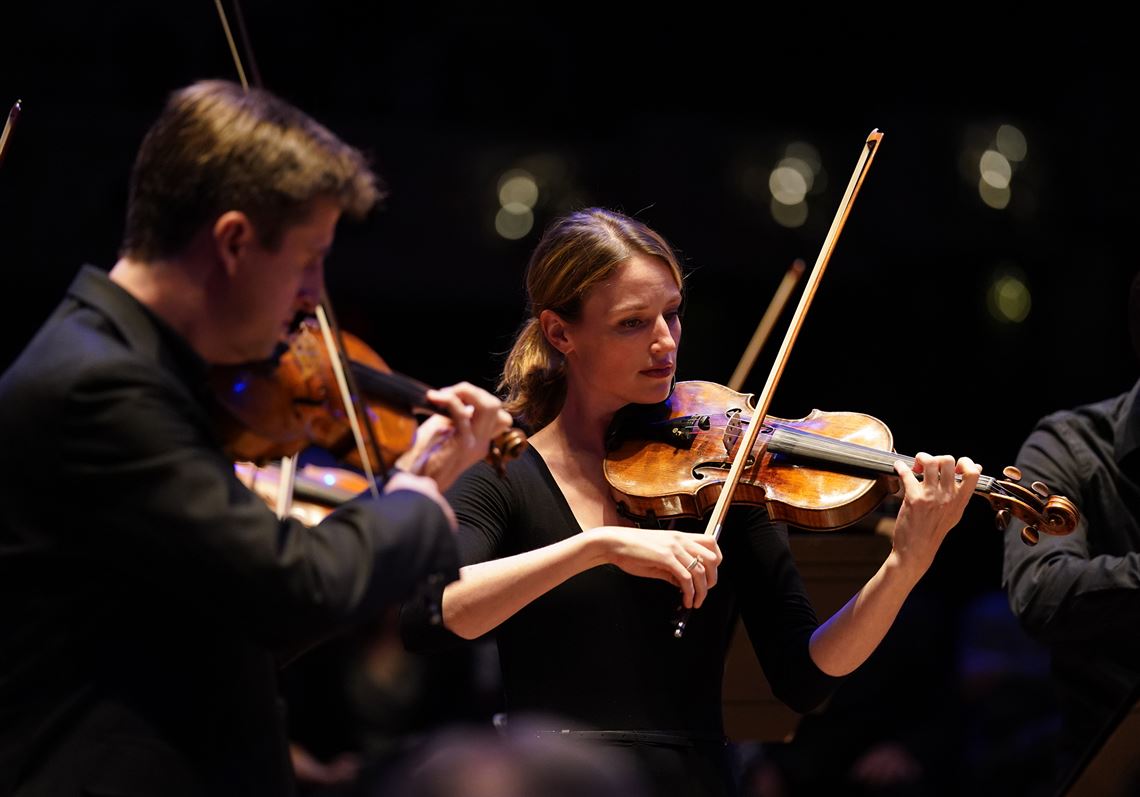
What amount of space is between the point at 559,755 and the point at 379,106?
22.0ft

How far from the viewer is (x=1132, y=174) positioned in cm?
692

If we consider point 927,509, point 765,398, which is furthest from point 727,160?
point 927,509

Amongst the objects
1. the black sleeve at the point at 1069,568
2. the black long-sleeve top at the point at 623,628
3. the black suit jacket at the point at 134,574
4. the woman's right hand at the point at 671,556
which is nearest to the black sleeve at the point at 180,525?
the black suit jacket at the point at 134,574

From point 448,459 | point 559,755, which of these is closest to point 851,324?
point 448,459

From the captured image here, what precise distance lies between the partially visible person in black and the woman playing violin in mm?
527

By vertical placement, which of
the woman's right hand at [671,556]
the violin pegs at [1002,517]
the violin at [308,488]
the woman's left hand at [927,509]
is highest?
the woman's right hand at [671,556]

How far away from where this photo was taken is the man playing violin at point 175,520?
134 cm

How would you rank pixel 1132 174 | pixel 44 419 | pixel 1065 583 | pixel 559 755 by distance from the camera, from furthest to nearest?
1. pixel 1132 174
2. pixel 1065 583
3. pixel 44 419
4. pixel 559 755

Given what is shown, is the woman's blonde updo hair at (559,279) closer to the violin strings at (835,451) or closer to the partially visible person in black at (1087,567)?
the violin strings at (835,451)

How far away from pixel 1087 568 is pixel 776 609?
642 mm

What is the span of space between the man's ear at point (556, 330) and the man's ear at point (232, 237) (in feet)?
2.92

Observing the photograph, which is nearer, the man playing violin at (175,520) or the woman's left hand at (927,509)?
the man playing violin at (175,520)

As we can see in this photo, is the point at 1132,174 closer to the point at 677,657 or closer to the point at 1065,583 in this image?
the point at 1065,583

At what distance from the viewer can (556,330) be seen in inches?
90.5
